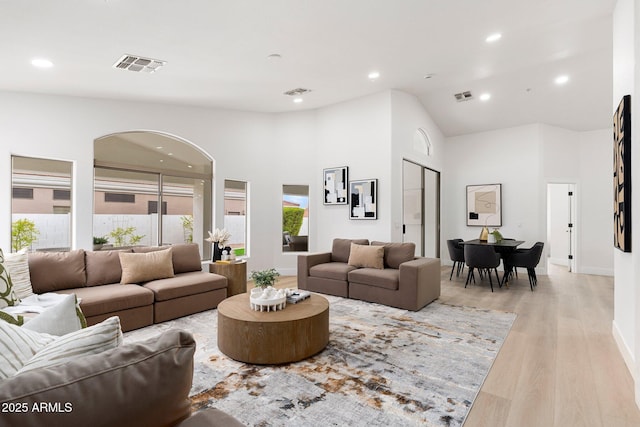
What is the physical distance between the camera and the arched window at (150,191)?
496cm

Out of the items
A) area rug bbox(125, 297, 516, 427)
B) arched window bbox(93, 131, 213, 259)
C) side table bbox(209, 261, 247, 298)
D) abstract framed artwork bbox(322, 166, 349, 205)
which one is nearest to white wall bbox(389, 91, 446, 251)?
abstract framed artwork bbox(322, 166, 349, 205)

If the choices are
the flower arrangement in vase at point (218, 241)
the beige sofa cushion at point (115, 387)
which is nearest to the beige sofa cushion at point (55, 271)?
the flower arrangement in vase at point (218, 241)

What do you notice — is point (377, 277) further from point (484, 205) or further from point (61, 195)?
point (61, 195)

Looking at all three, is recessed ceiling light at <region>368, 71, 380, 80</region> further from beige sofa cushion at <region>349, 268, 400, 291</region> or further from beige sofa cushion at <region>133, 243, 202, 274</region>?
beige sofa cushion at <region>133, 243, 202, 274</region>

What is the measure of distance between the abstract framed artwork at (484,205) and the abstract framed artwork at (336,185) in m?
3.57

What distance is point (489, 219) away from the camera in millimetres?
7520

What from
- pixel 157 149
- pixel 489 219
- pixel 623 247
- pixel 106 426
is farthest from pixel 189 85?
pixel 489 219

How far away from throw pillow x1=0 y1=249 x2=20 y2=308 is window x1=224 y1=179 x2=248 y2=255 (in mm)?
3357

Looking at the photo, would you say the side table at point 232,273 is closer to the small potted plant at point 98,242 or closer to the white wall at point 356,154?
the small potted plant at point 98,242

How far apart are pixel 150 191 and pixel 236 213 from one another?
60.5 inches

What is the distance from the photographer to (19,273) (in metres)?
3.17

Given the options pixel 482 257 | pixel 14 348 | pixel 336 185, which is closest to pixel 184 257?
pixel 336 185

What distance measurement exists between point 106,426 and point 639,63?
3.55m

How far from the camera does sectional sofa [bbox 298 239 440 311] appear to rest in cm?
424
